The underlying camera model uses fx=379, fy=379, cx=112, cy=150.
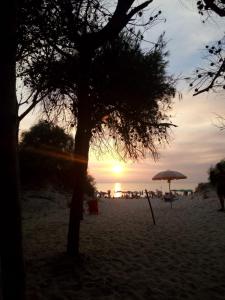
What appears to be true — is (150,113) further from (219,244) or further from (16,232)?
(16,232)

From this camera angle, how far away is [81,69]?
10.1 m

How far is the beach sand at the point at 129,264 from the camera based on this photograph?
777 cm

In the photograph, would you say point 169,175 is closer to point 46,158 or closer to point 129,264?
point 46,158

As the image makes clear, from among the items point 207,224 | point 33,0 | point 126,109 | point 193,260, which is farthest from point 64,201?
point 33,0

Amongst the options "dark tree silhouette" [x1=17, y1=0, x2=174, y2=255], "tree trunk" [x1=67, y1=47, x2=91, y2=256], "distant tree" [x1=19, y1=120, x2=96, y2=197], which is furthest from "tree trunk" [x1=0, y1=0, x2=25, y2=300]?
"distant tree" [x1=19, y1=120, x2=96, y2=197]

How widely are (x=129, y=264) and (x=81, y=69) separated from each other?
209 inches

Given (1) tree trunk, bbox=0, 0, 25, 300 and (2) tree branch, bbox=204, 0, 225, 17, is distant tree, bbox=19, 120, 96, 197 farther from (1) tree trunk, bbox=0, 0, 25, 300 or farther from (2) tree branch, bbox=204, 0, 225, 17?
(1) tree trunk, bbox=0, 0, 25, 300

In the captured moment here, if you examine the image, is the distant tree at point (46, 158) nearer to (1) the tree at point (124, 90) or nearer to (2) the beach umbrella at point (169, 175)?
(2) the beach umbrella at point (169, 175)

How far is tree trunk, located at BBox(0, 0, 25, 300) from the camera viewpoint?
4492 mm

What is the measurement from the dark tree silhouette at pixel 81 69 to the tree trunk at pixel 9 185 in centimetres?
258

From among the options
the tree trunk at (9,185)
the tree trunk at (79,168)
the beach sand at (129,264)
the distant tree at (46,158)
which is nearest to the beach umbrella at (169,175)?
the distant tree at (46,158)

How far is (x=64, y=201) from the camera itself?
1186 inches

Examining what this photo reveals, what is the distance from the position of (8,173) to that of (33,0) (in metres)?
5.98

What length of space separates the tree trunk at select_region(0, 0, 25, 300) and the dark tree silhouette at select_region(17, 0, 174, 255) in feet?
8.46
